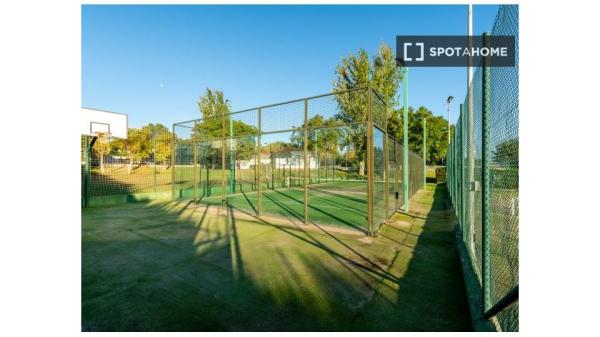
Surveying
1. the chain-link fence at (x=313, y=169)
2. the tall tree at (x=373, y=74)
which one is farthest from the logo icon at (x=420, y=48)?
the tall tree at (x=373, y=74)

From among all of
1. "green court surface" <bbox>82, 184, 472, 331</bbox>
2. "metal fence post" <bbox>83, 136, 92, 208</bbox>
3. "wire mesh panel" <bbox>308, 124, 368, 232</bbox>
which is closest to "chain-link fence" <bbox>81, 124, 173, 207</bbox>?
"metal fence post" <bbox>83, 136, 92, 208</bbox>

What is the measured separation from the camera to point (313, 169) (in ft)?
89.8

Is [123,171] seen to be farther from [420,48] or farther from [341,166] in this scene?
[341,166]

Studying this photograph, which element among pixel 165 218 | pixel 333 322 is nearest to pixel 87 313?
pixel 333 322

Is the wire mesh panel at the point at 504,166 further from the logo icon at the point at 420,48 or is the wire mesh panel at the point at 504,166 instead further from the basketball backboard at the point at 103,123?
the basketball backboard at the point at 103,123

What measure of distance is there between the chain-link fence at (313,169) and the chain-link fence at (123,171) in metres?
1.07

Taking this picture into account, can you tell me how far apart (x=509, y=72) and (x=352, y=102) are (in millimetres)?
18304

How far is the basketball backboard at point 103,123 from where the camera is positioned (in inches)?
472

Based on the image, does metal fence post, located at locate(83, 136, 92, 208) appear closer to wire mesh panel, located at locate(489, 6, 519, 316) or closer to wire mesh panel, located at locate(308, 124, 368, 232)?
wire mesh panel, located at locate(308, 124, 368, 232)

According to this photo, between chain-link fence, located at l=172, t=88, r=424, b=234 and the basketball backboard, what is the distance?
11.5 feet

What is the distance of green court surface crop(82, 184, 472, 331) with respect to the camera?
2.77 metres

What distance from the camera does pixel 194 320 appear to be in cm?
276

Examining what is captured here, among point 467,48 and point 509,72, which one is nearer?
point 509,72

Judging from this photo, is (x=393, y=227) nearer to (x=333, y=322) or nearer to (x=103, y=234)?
(x=333, y=322)
